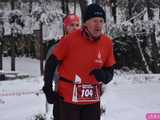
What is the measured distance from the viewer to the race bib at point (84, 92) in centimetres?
479

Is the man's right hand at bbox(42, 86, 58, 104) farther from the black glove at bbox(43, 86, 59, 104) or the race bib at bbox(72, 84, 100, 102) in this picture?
the race bib at bbox(72, 84, 100, 102)

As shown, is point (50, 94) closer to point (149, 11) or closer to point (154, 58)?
point (149, 11)

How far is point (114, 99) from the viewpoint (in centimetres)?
1126

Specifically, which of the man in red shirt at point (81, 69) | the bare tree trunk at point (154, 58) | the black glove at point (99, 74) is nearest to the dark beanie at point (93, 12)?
the man in red shirt at point (81, 69)

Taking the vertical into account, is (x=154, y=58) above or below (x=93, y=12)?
below

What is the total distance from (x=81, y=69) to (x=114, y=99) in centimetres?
660

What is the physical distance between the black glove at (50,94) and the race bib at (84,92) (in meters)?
0.16

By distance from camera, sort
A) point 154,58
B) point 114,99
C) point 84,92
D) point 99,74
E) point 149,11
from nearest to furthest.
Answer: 1. point 99,74
2. point 84,92
3. point 114,99
4. point 149,11
5. point 154,58

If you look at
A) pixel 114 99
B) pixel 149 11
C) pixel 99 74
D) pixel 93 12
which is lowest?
pixel 114 99

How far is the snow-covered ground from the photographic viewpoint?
9.59m

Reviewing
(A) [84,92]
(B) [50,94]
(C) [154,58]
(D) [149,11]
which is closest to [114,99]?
(A) [84,92]

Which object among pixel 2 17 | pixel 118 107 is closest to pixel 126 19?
pixel 2 17

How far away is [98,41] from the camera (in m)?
4.79

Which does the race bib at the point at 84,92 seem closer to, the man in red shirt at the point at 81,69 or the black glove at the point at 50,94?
the man in red shirt at the point at 81,69
